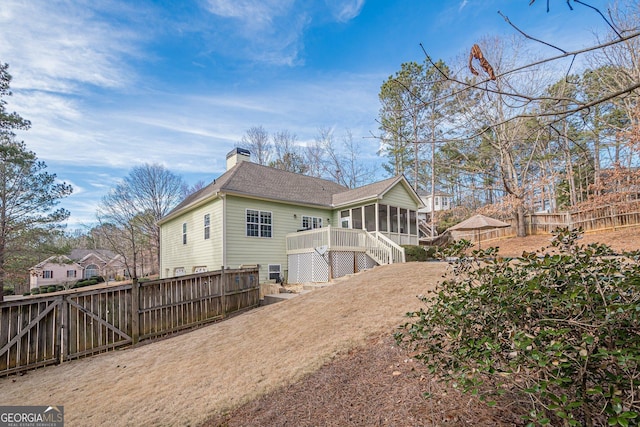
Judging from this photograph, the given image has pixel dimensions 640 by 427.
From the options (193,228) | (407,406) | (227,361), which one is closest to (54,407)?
(227,361)

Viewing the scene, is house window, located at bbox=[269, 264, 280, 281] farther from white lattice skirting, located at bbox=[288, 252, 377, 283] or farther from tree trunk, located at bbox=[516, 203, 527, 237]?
tree trunk, located at bbox=[516, 203, 527, 237]

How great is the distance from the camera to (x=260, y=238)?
45.1 ft

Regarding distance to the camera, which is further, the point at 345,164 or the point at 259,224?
the point at 345,164

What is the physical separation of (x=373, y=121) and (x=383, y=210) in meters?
12.9

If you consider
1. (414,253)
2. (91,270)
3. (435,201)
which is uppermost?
(435,201)

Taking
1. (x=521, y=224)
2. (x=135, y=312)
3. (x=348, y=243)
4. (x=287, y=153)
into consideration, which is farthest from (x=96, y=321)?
(x=287, y=153)

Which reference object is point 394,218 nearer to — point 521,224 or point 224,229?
point 224,229

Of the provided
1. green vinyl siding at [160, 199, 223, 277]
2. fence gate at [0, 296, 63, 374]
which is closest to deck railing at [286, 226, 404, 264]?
green vinyl siding at [160, 199, 223, 277]

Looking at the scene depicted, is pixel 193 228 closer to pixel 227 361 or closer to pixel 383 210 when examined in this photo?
pixel 383 210

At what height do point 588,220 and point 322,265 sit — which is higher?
point 588,220

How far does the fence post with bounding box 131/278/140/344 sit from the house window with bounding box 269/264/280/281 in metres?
6.45

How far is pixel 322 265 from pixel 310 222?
353 cm

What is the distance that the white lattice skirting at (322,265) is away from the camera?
1272cm

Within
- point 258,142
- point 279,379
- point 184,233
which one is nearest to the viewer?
point 279,379
